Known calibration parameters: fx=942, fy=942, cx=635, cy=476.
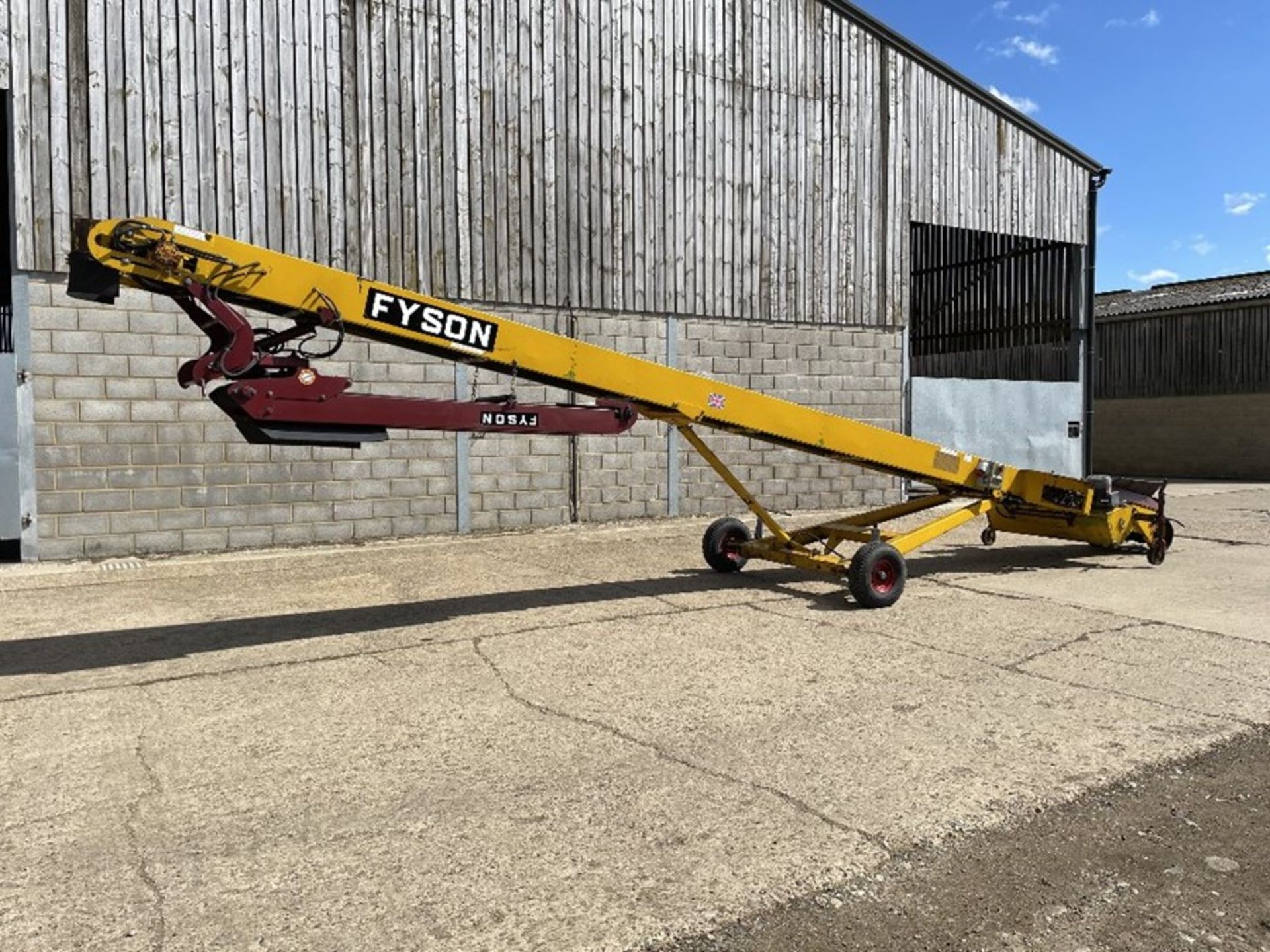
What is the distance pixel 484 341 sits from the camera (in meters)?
5.58

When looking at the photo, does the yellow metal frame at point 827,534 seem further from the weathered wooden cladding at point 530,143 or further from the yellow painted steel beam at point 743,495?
the weathered wooden cladding at point 530,143

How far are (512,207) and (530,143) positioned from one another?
0.86 m

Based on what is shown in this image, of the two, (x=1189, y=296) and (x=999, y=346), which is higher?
(x=1189, y=296)

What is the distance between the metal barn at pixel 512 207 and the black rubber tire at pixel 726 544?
12.6 feet

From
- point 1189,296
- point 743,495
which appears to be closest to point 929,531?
point 743,495

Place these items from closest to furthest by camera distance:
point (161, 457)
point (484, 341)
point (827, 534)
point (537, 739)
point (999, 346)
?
1. point (537, 739)
2. point (484, 341)
3. point (827, 534)
4. point (161, 457)
5. point (999, 346)

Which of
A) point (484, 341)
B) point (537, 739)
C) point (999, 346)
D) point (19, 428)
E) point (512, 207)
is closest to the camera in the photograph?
point (537, 739)

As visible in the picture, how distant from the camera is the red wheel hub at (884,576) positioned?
7.07 meters

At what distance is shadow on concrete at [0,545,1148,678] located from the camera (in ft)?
18.8

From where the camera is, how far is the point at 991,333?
19.7m

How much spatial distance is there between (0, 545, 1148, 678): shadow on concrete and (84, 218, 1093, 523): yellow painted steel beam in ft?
4.12

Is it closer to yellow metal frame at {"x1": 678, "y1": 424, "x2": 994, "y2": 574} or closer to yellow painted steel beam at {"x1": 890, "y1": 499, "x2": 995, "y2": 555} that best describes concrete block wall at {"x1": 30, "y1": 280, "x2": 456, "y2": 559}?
yellow metal frame at {"x1": 678, "y1": 424, "x2": 994, "y2": 574}

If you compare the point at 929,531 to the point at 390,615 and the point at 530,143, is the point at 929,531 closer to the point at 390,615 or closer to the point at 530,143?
the point at 390,615

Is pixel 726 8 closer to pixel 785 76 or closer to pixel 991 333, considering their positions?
pixel 785 76
